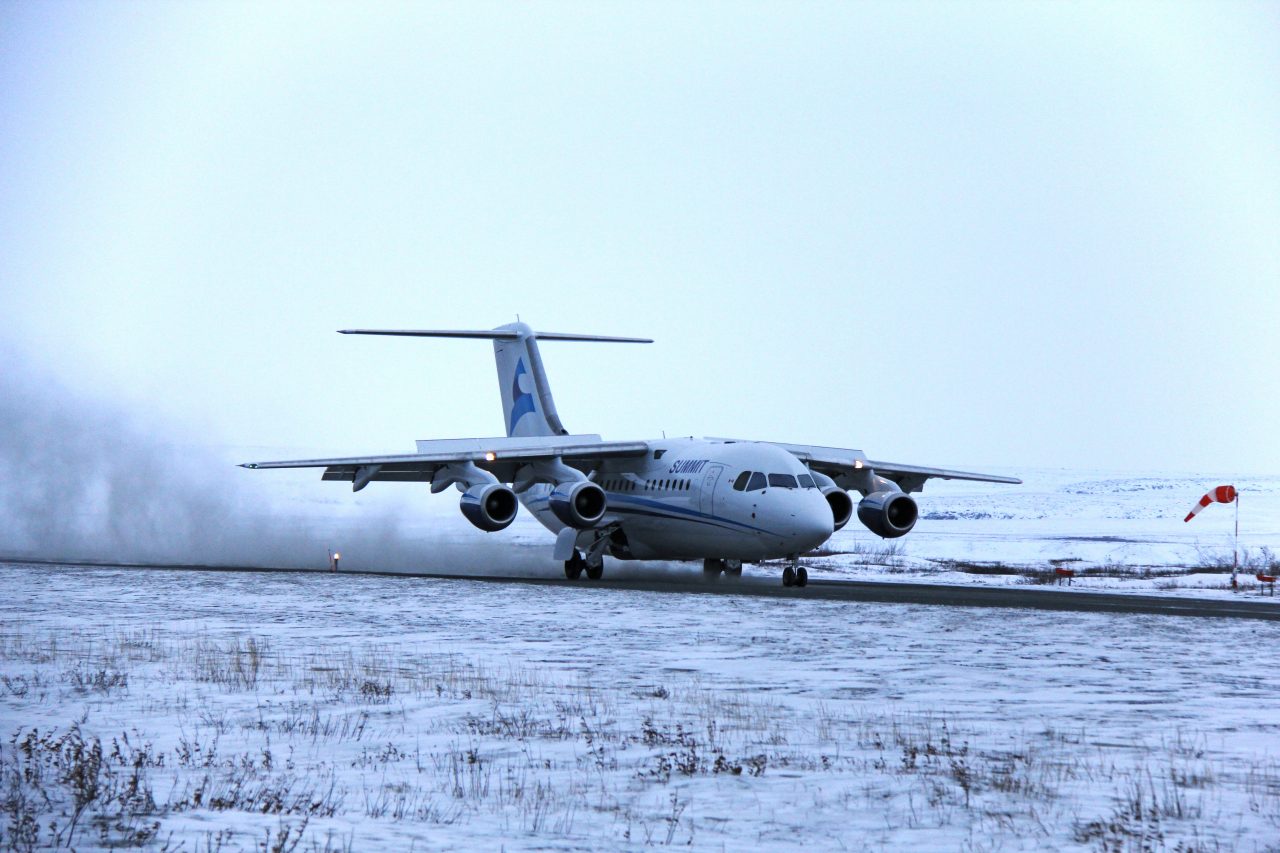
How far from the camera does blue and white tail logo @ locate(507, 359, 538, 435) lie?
3575cm

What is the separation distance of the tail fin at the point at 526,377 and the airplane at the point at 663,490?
5.32 feet

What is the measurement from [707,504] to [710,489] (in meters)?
0.31

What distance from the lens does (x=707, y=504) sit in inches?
1097

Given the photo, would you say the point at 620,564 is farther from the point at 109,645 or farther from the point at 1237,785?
the point at 1237,785

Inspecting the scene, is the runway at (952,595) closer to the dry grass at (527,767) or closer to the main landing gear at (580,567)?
the main landing gear at (580,567)

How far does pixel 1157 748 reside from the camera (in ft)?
29.7

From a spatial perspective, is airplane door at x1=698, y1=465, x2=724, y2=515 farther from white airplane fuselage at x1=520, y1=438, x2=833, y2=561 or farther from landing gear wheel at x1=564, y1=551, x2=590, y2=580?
landing gear wheel at x1=564, y1=551, x2=590, y2=580

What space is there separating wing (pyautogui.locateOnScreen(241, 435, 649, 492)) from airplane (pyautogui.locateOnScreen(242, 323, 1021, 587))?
0.04 m

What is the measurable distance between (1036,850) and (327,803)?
12.4ft

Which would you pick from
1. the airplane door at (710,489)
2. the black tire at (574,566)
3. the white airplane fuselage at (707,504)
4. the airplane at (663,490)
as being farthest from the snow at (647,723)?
the black tire at (574,566)

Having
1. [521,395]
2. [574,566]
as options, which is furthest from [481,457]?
[521,395]

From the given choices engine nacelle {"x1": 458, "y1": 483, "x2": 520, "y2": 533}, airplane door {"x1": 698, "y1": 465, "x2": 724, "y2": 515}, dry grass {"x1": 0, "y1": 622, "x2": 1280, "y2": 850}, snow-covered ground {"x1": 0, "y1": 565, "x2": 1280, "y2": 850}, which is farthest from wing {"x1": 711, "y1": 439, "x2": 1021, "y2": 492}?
dry grass {"x1": 0, "y1": 622, "x2": 1280, "y2": 850}

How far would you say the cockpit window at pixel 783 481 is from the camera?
1043 inches

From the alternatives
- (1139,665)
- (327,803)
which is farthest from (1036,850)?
(1139,665)
